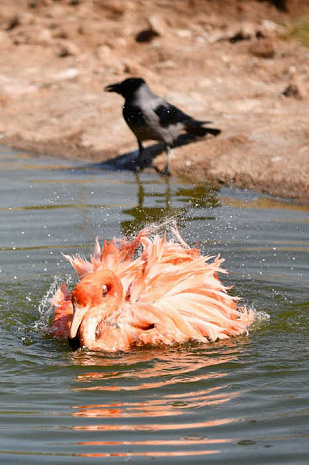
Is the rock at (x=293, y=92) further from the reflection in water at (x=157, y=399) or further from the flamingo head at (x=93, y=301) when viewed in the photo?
the flamingo head at (x=93, y=301)

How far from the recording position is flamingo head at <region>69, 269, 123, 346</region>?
5121mm

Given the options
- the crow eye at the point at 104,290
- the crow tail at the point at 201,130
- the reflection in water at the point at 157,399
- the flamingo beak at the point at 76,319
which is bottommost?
the reflection in water at the point at 157,399

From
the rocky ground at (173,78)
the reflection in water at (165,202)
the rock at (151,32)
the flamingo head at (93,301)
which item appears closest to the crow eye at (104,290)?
the flamingo head at (93,301)

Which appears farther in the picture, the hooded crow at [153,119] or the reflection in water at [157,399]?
the hooded crow at [153,119]

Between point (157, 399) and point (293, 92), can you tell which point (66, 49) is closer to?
point (293, 92)

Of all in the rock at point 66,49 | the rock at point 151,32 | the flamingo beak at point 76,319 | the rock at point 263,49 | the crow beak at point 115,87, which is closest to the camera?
the flamingo beak at point 76,319

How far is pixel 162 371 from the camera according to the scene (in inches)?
198

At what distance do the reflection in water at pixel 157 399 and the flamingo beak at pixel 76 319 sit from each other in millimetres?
186

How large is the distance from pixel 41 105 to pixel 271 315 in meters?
8.70

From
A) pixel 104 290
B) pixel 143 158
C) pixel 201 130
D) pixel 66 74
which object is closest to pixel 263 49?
pixel 66 74

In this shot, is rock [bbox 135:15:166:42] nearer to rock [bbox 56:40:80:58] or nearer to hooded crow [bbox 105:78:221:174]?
rock [bbox 56:40:80:58]

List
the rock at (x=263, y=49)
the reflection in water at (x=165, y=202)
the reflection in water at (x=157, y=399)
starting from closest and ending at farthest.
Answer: the reflection in water at (x=157, y=399), the reflection in water at (x=165, y=202), the rock at (x=263, y=49)

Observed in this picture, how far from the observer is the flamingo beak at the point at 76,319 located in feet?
16.8

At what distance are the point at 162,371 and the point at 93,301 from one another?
0.63 m
